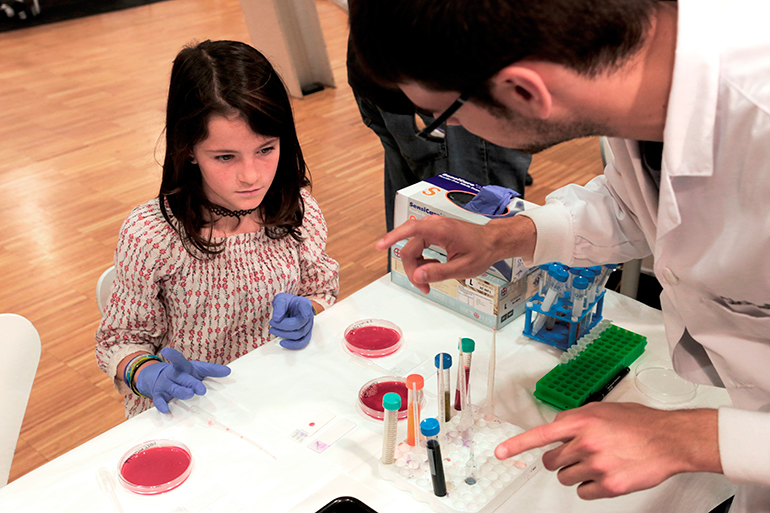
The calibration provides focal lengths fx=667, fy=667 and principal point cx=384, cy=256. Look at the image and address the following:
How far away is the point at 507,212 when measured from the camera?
4.99 feet

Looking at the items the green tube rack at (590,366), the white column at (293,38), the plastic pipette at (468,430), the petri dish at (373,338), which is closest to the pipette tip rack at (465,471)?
the plastic pipette at (468,430)

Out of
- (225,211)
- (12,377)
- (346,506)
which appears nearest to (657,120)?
(346,506)

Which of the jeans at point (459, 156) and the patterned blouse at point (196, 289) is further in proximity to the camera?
the jeans at point (459, 156)

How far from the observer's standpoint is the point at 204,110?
144 centimetres

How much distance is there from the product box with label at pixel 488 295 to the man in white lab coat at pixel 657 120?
0.46 meters

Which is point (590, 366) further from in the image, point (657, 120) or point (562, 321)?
point (657, 120)

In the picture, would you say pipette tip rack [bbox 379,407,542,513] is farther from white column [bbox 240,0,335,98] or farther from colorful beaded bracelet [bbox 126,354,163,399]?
white column [bbox 240,0,335,98]

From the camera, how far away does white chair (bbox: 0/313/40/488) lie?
4.12ft

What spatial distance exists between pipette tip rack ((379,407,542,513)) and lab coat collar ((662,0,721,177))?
535 millimetres

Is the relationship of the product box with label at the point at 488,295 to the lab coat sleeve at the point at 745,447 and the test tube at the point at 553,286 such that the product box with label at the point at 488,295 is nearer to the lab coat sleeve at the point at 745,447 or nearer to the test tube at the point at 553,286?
the test tube at the point at 553,286

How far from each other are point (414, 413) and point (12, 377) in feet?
2.57

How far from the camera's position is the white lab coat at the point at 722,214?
85 centimetres

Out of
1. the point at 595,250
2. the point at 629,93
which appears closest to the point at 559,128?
the point at 629,93

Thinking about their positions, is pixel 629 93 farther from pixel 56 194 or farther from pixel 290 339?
pixel 56 194
